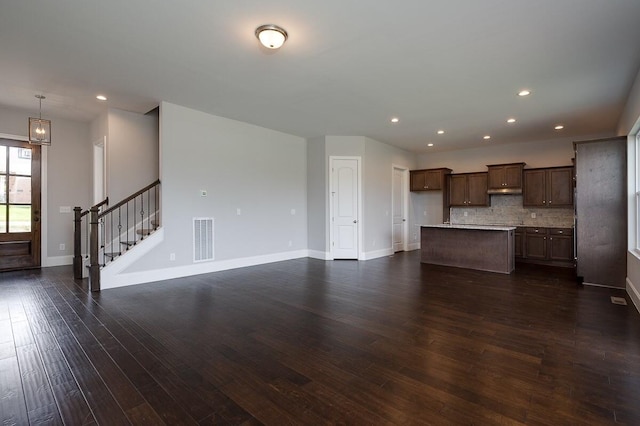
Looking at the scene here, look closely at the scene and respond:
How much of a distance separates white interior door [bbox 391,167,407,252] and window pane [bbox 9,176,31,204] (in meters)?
8.27

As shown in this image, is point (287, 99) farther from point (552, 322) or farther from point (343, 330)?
point (552, 322)

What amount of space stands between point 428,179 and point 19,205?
9607 millimetres

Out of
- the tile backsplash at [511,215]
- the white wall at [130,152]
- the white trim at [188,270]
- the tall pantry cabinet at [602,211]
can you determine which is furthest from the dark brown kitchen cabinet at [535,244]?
the white wall at [130,152]

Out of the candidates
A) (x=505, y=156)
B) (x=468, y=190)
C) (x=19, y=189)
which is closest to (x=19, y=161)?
(x=19, y=189)

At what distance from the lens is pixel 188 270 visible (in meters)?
5.55

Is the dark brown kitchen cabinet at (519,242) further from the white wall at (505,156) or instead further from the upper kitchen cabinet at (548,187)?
the white wall at (505,156)

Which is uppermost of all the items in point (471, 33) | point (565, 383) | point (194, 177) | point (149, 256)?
point (471, 33)

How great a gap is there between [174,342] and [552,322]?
12.7 feet

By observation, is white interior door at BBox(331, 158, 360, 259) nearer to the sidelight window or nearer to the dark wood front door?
the dark wood front door

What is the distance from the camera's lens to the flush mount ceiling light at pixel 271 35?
297cm

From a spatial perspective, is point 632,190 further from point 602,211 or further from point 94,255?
point 94,255

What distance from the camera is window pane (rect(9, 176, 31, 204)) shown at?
6012mm

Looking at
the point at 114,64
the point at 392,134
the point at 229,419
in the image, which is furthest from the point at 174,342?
the point at 392,134

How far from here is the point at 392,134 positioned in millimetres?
7262
